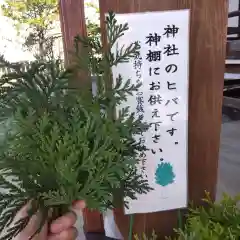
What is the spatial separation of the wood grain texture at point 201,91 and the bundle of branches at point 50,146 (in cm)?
30

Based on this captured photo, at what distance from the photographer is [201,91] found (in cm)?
88

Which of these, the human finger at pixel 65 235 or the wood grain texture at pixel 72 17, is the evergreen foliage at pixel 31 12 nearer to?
the wood grain texture at pixel 72 17

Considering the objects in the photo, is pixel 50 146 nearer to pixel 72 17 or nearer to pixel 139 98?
pixel 139 98

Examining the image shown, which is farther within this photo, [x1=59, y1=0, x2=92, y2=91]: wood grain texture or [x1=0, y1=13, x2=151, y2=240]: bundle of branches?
[x1=59, y1=0, x2=92, y2=91]: wood grain texture

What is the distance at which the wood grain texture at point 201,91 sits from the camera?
2.66 feet

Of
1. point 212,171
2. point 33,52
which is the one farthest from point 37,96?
point 212,171

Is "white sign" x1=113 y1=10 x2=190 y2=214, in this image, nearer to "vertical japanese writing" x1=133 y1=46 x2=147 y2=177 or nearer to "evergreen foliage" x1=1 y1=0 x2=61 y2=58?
"vertical japanese writing" x1=133 y1=46 x2=147 y2=177

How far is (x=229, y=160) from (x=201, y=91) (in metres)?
1.89

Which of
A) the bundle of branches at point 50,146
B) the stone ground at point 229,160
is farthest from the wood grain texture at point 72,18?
the stone ground at point 229,160

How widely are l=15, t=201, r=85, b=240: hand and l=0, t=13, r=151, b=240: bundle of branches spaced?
0.02m

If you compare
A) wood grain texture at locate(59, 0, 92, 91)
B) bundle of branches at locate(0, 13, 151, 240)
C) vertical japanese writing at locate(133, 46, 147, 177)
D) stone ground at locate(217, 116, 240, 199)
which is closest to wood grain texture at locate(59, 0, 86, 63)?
wood grain texture at locate(59, 0, 92, 91)

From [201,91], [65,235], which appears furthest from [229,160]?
[65,235]

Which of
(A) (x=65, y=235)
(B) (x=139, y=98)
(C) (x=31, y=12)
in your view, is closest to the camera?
Answer: (A) (x=65, y=235)

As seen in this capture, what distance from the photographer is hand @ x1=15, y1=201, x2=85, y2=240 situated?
1.92 ft
